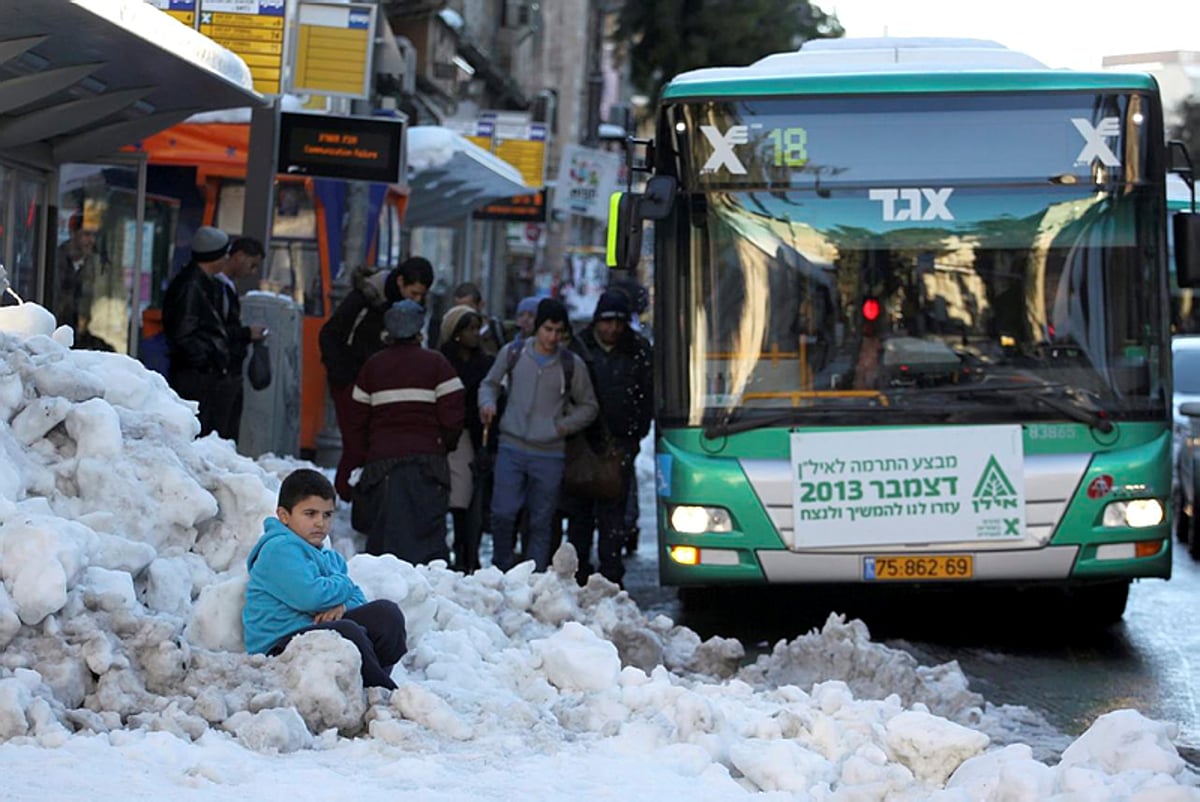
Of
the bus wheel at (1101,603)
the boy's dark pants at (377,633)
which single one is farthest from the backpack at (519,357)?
the boy's dark pants at (377,633)

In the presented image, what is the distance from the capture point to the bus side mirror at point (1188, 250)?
11.2 meters

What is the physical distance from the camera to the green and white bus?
11102 millimetres

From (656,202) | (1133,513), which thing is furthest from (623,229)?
(1133,513)

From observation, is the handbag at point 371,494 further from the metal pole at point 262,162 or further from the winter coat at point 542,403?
the metal pole at point 262,162

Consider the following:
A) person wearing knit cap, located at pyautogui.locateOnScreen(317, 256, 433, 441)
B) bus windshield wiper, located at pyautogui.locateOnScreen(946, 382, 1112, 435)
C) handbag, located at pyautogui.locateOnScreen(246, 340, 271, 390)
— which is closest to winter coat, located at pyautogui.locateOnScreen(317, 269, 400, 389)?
person wearing knit cap, located at pyautogui.locateOnScreen(317, 256, 433, 441)

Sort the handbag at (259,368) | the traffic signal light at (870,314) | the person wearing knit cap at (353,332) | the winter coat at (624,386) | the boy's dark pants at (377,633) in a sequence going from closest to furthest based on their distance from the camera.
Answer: the boy's dark pants at (377,633), the traffic signal light at (870,314), the winter coat at (624,386), the handbag at (259,368), the person wearing knit cap at (353,332)

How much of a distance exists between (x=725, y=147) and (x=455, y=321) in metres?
2.63

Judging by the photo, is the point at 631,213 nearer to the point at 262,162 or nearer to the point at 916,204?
the point at 916,204

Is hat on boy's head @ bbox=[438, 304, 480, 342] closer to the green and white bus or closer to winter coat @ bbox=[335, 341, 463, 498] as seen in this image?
winter coat @ bbox=[335, 341, 463, 498]

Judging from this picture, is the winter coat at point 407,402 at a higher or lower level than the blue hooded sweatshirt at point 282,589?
higher

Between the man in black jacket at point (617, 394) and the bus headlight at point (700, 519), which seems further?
the man in black jacket at point (617, 394)

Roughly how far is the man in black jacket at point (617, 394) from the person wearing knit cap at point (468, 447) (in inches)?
23.5

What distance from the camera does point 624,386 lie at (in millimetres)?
12805

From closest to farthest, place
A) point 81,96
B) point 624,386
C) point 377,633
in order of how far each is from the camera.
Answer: point 377,633 < point 81,96 < point 624,386
